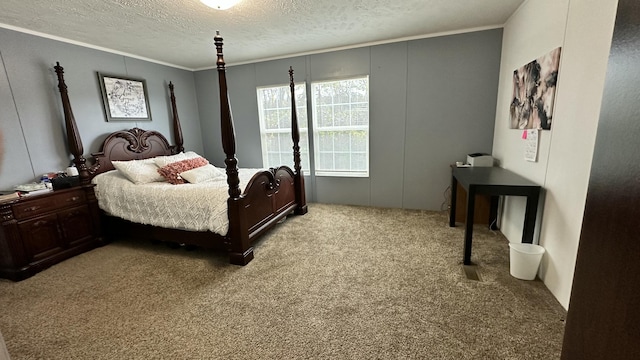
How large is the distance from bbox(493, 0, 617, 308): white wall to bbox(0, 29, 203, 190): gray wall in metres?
4.91

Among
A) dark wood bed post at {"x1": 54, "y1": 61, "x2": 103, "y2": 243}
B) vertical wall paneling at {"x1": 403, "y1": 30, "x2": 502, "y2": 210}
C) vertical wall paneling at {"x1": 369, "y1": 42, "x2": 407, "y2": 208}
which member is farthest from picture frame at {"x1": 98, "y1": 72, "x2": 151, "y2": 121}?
vertical wall paneling at {"x1": 403, "y1": 30, "x2": 502, "y2": 210}

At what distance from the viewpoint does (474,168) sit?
3.01 meters

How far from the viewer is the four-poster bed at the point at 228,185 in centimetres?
241

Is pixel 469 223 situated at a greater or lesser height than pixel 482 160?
lesser

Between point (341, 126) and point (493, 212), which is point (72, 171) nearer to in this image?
point (341, 126)

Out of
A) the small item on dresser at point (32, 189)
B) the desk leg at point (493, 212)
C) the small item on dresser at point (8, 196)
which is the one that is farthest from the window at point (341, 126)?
the small item on dresser at point (8, 196)

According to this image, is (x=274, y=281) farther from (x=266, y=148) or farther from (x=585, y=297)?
(x=266, y=148)

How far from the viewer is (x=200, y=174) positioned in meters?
3.29

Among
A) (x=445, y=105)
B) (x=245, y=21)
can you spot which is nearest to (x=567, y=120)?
(x=445, y=105)

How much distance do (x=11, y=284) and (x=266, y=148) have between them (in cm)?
330

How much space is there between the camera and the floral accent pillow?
3234mm

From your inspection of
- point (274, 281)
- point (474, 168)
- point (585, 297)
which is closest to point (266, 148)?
point (274, 281)

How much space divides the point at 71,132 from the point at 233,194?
2117 millimetres

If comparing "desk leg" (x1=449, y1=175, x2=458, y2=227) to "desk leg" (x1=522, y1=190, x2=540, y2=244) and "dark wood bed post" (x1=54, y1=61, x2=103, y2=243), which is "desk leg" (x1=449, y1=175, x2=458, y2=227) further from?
"dark wood bed post" (x1=54, y1=61, x2=103, y2=243)
